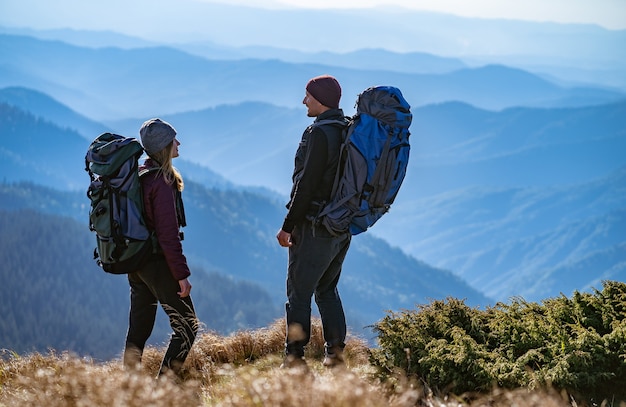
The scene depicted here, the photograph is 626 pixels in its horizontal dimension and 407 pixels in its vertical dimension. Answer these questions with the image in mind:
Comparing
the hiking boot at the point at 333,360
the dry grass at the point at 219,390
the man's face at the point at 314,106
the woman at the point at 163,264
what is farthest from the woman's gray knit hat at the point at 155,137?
the hiking boot at the point at 333,360

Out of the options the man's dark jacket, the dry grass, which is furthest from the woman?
the man's dark jacket

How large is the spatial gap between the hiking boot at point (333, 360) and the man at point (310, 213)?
1cm

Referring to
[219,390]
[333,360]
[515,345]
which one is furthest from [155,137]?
[515,345]

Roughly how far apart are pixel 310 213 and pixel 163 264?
1.04 metres

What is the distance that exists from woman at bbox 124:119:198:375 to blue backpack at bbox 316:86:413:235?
3.20 ft

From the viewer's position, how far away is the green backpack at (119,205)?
187 inches

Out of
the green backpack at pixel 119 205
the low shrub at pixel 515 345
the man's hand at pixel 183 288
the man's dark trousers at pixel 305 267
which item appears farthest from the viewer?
the man's dark trousers at pixel 305 267

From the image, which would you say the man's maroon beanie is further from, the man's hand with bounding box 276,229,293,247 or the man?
the man's hand with bounding box 276,229,293,247

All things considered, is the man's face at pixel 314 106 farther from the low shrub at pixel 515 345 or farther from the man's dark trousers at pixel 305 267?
the low shrub at pixel 515 345

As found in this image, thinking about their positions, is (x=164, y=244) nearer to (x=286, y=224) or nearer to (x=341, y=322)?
(x=286, y=224)

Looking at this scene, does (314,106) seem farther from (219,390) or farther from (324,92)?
(219,390)

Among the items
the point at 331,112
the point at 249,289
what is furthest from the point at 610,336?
the point at 249,289

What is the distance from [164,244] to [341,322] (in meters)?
1.53

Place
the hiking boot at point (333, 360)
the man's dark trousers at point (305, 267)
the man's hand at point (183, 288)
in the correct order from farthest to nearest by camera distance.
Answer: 1. the hiking boot at point (333, 360)
2. the man's dark trousers at point (305, 267)
3. the man's hand at point (183, 288)
